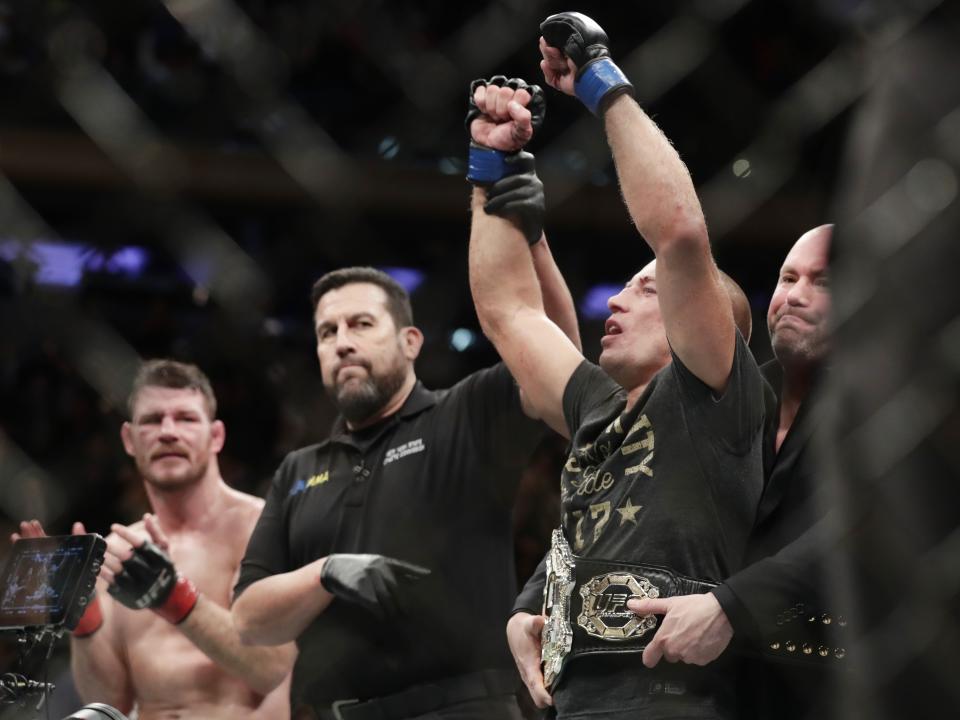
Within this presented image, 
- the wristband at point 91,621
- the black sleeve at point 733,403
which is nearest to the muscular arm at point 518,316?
the black sleeve at point 733,403

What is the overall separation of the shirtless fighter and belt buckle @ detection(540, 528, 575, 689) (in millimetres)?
1155

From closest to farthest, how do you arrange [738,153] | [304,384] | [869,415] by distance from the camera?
[869,415], [304,384], [738,153]

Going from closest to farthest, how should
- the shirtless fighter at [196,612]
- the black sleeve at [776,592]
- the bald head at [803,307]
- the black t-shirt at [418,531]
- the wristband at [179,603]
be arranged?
the black sleeve at [776,592]
the bald head at [803,307]
the black t-shirt at [418,531]
the wristband at [179,603]
the shirtless fighter at [196,612]

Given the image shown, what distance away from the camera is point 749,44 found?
3.74 metres

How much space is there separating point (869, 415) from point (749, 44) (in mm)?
3175

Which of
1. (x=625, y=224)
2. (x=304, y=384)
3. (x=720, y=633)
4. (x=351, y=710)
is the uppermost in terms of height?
(x=625, y=224)

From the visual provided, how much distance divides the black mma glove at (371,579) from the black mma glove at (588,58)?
91cm

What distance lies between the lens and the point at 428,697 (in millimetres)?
2219

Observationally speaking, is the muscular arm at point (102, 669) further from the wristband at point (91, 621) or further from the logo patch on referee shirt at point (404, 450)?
the logo patch on referee shirt at point (404, 450)

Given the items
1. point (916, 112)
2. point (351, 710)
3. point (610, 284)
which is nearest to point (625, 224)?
point (610, 284)

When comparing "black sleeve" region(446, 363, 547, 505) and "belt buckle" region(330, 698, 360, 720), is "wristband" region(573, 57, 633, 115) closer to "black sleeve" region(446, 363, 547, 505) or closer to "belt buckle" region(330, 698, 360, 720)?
"black sleeve" region(446, 363, 547, 505)

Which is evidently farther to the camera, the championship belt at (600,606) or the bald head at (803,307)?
the bald head at (803,307)

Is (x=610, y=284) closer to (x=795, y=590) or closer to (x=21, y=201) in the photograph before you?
(x=21, y=201)

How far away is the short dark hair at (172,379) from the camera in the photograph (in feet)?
9.53
